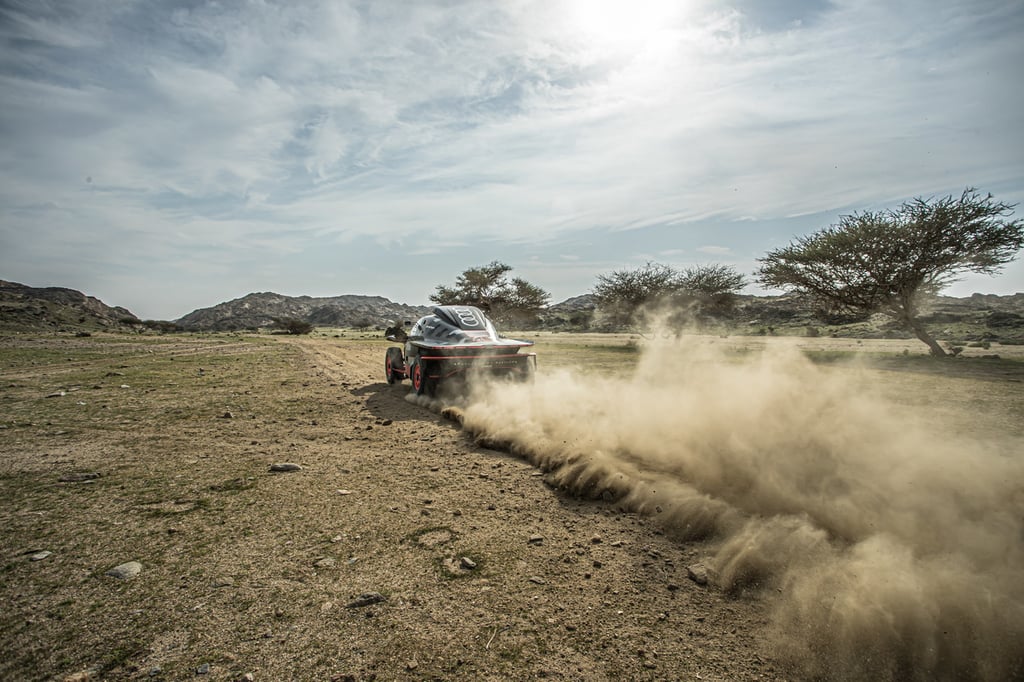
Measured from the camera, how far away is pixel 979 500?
3.49 metres

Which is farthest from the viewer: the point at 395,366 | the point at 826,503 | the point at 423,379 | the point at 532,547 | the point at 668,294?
the point at 668,294

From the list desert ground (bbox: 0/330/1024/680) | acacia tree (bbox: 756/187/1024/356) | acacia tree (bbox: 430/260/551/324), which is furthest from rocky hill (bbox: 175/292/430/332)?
desert ground (bbox: 0/330/1024/680)

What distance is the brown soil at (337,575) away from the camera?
7.68ft

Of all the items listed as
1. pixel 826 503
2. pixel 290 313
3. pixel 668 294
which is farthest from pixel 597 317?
pixel 290 313

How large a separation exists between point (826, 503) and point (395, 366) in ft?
34.5

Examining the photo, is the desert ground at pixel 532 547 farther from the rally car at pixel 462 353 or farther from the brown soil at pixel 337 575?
the rally car at pixel 462 353

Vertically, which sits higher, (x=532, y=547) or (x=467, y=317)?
(x=467, y=317)

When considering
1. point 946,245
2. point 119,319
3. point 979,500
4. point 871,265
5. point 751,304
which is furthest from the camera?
→ point 751,304

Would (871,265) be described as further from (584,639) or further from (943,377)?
(584,639)

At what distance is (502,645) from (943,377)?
18.1 meters

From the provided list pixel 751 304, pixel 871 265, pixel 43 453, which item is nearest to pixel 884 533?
pixel 43 453

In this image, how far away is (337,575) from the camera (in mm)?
3074

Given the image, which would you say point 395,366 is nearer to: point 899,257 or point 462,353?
point 462,353

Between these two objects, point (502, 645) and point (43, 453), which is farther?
point (43, 453)
